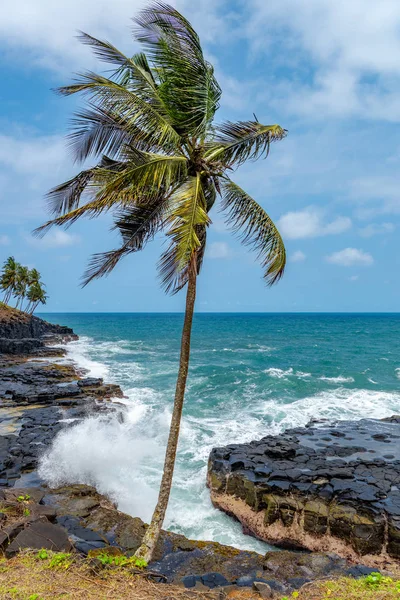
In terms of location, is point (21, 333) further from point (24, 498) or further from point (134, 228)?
point (134, 228)

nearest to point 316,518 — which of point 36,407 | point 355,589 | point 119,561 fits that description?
point 355,589

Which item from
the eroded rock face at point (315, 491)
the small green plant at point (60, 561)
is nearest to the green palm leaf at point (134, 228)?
the small green plant at point (60, 561)

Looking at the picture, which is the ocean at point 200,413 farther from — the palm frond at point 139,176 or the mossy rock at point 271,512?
the palm frond at point 139,176

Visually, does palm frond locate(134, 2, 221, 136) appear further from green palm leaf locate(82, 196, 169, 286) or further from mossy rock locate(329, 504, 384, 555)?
mossy rock locate(329, 504, 384, 555)

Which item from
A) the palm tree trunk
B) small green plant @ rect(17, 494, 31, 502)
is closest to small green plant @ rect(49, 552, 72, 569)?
the palm tree trunk

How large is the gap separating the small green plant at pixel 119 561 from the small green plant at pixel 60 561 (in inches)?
21.4

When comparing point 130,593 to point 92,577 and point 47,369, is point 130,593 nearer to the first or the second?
point 92,577

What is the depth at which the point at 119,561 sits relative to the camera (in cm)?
780

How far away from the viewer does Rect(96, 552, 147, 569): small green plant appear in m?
7.62

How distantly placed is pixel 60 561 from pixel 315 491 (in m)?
7.94

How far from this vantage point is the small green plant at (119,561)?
25.0 feet

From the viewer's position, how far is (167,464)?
27.6 feet

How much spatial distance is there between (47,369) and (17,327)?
29338 mm

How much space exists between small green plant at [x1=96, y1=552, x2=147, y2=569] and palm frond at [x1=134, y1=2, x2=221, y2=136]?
812cm
